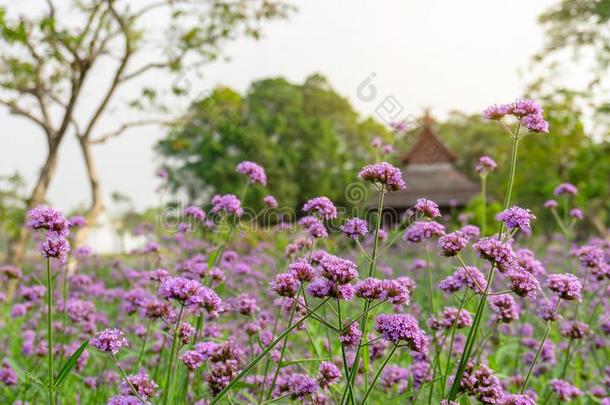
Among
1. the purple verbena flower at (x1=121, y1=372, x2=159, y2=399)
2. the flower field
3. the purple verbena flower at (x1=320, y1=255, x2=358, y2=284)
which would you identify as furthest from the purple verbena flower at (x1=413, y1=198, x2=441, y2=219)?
the purple verbena flower at (x1=121, y1=372, x2=159, y2=399)

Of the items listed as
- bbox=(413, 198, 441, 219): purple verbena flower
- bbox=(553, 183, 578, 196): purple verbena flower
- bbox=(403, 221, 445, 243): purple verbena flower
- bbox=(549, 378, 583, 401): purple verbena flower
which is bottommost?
bbox=(549, 378, 583, 401): purple verbena flower

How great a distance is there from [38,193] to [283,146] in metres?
16.5

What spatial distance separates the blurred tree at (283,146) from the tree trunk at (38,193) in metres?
10.5

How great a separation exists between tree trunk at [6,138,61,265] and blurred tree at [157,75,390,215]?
10.5 metres

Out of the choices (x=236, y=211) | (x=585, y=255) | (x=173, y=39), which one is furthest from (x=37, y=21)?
(x=585, y=255)

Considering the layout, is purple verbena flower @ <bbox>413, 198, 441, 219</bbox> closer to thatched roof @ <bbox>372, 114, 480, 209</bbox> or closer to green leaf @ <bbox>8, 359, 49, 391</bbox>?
green leaf @ <bbox>8, 359, 49, 391</bbox>

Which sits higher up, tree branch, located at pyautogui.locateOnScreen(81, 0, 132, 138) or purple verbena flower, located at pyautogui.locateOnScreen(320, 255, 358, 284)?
tree branch, located at pyautogui.locateOnScreen(81, 0, 132, 138)

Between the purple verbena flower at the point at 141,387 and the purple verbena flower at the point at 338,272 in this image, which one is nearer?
the purple verbena flower at the point at 338,272

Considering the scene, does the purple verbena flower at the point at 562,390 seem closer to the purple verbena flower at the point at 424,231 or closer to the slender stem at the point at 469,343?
the purple verbena flower at the point at 424,231

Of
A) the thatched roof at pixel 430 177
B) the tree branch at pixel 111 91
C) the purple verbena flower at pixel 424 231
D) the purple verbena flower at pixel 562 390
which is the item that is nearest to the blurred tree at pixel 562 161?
the thatched roof at pixel 430 177

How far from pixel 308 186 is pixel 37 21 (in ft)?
Answer: 57.0

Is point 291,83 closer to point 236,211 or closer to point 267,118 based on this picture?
point 267,118

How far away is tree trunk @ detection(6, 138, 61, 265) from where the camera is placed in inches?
529

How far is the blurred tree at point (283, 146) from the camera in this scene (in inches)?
1066
